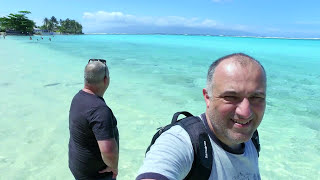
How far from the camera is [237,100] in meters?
1.26

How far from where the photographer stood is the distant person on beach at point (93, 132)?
7.09 ft

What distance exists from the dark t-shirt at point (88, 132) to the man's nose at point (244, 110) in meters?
1.27

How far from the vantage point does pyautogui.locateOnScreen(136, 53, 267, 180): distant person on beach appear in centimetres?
119

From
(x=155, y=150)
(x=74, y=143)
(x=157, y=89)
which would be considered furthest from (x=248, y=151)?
(x=157, y=89)

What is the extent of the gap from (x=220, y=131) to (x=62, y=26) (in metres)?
130

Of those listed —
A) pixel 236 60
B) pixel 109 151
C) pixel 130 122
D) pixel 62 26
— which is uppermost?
pixel 62 26

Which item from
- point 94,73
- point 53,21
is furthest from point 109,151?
point 53,21

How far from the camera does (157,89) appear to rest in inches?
415

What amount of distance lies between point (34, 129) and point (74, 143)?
4008mm

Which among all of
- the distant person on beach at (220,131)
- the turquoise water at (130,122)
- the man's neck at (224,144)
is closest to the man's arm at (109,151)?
the distant person on beach at (220,131)

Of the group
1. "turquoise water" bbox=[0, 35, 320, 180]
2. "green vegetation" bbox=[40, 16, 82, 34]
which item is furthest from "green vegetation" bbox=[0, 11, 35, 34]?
"turquoise water" bbox=[0, 35, 320, 180]

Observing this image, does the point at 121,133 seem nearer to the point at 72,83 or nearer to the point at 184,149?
the point at 184,149

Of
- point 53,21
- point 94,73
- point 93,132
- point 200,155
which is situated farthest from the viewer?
point 53,21

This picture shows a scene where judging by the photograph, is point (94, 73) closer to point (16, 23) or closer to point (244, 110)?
point (244, 110)
